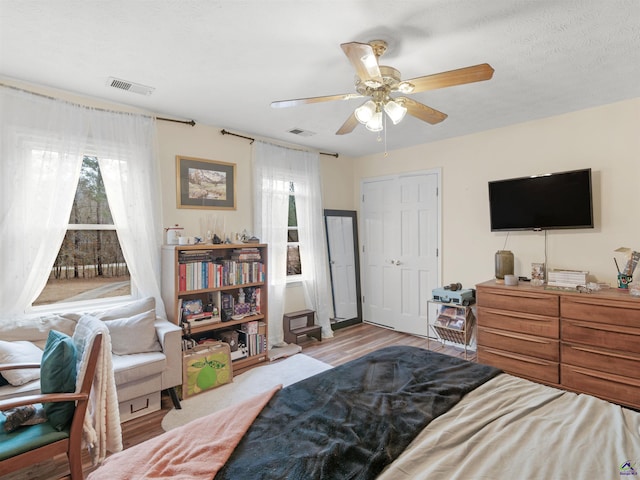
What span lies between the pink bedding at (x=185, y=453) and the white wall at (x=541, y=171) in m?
3.34

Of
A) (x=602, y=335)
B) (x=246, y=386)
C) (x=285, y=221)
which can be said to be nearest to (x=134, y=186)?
(x=285, y=221)

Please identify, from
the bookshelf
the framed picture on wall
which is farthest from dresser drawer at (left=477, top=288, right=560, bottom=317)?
the framed picture on wall

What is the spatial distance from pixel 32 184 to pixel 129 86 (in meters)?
1.06

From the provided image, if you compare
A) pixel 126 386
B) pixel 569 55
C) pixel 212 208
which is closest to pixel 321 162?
pixel 212 208

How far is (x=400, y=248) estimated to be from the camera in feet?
15.4

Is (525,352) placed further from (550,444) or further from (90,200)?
(90,200)

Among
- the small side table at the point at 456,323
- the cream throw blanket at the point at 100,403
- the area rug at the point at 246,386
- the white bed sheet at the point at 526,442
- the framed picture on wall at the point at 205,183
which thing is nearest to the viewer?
the white bed sheet at the point at 526,442

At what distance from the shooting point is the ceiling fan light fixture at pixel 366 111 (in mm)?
2023

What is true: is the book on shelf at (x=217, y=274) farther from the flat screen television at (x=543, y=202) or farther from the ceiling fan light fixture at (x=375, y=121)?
the flat screen television at (x=543, y=202)

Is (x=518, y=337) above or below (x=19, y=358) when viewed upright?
below

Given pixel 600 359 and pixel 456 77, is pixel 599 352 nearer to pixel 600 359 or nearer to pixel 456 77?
pixel 600 359

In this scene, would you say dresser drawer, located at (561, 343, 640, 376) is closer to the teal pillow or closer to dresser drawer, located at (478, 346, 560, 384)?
dresser drawer, located at (478, 346, 560, 384)

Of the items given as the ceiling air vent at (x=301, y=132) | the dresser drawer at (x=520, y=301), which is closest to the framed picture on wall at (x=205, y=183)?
the ceiling air vent at (x=301, y=132)

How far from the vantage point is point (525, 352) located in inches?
120
